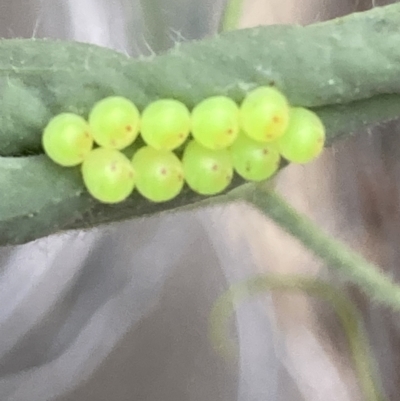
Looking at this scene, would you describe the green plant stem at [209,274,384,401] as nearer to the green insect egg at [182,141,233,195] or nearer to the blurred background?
the blurred background

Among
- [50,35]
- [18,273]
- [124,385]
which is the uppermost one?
[50,35]

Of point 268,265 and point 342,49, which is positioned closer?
point 342,49

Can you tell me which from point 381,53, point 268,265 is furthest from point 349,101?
point 268,265

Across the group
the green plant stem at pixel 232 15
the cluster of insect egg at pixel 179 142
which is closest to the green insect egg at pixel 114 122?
the cluster of insect egg at pixel 179 142

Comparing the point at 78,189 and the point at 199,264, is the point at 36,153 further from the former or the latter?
the point at 199,264

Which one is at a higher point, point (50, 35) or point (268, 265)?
point (50, 35)

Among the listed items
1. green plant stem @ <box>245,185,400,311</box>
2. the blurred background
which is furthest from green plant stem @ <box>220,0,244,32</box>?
green plant stem @ <box>245,185,400,311</box>
